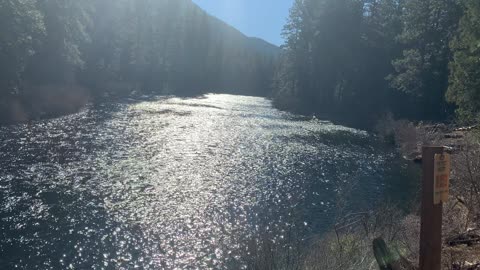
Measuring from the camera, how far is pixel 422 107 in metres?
49.0

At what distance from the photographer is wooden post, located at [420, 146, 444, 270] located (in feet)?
15.8

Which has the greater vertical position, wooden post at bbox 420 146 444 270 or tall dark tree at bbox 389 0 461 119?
tall dark tree at bbox 389 0 461 119

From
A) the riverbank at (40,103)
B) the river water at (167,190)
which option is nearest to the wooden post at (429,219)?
the river water at (167,190)

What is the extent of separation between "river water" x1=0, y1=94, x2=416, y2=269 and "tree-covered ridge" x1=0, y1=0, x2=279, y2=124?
18.6 ft

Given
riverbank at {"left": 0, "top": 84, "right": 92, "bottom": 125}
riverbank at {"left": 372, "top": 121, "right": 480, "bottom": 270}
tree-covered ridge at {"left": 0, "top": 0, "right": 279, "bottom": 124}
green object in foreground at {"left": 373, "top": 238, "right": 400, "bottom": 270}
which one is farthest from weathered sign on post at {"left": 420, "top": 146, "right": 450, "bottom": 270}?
tree-covered ridge at {"left": 0, "top": 0, "right": 279, "bottom": 124}

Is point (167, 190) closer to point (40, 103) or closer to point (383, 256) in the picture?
point (383, 256)

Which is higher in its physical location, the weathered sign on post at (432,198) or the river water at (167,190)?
the weathered sign on post at (432,198)

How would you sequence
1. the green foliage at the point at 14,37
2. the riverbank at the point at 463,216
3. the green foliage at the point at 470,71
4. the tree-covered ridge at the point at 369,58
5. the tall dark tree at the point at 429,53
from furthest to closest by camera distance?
1. the tree-covered ridge at the point at 369,58
2. the tall dark tree at the point at 429,53
3. the green foliage at the point at 14,37
4. the green foliage at the point at 470,71
5. the riverbank at the point at 463,216

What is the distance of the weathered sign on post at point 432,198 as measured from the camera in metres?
4.80

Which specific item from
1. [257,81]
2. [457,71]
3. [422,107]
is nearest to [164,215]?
[457,71]

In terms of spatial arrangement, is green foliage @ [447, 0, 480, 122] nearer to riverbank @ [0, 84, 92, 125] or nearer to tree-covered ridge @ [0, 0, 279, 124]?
riverbank @ [0, 84, 92, 125]

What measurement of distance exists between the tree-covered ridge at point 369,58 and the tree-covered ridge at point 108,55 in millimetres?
23295

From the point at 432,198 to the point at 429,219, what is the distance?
9.9 inches

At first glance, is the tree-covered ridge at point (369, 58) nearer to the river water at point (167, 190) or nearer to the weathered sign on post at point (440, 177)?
the river water at point (167, 190)
